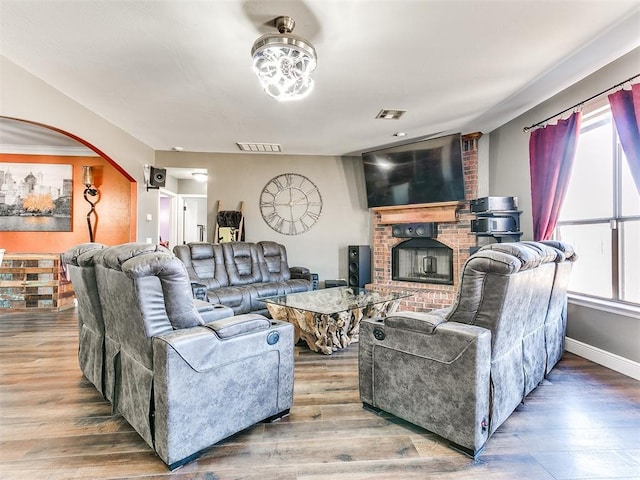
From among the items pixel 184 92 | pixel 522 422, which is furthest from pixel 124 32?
pixel 522 422

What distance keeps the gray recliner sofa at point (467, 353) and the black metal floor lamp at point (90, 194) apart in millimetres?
5118

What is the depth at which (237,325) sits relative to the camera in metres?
1.64

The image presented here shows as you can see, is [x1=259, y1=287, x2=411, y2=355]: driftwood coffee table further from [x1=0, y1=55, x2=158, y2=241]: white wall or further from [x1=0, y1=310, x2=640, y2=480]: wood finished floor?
[x1=0, y1=55, x2=158, y2=241]: white wall

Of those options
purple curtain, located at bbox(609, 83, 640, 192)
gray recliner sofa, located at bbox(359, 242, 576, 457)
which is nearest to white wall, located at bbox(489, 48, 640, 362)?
purple curtain, located at bbox(609, 83, 640, 192)

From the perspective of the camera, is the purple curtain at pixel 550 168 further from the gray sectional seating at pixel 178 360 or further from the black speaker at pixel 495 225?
the gray sectional seating at pixel 178 360

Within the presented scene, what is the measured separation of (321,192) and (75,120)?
11.1 ft

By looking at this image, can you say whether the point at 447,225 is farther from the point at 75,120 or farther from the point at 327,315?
the point at 75,120

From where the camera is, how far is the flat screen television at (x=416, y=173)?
14.1 feet

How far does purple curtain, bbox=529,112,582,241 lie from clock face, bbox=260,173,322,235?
3111 millimetres

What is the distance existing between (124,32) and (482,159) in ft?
14.1

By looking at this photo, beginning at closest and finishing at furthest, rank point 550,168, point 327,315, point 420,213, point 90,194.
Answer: point 327,315 → point 550,168 → point 420,213 → point 90,194

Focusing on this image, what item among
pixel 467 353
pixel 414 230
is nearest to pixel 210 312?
pixel 467 353

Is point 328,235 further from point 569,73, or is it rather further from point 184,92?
point 569,73

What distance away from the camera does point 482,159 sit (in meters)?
4.50
